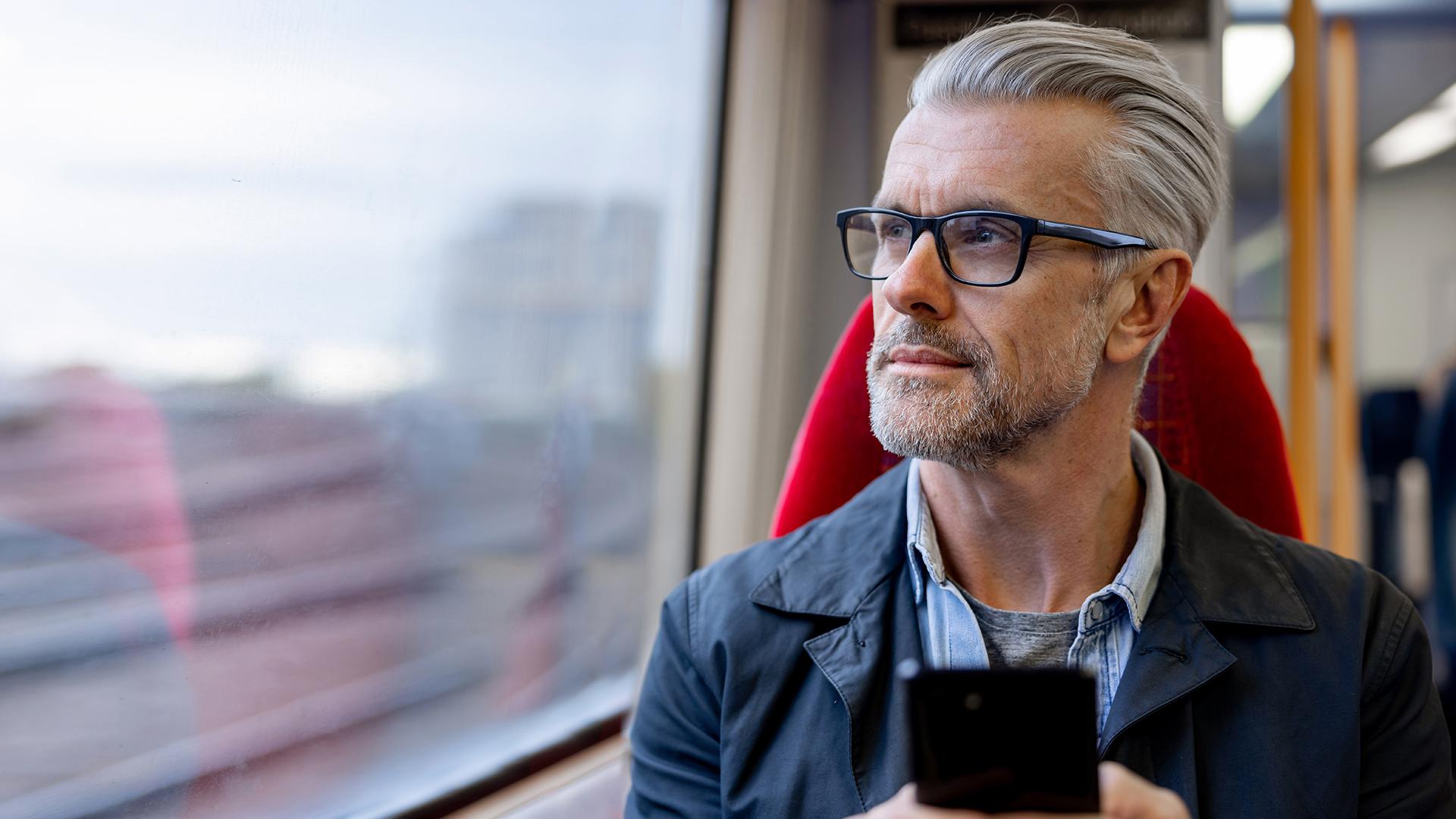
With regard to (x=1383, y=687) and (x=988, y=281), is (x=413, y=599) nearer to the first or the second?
(x=988, y=281)

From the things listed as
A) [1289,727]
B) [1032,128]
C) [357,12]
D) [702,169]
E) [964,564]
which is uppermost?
[702,169]

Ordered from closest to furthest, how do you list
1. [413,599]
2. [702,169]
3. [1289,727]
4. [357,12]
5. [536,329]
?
[1289,727], [357,12], [413,599], [536,329], [702,169]

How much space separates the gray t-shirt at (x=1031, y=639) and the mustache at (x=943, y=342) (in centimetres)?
26

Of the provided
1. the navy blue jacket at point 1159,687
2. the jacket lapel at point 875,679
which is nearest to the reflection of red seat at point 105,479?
the navy blue jacket at point 1159,687

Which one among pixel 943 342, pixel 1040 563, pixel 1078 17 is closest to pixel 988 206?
pixel 943 342

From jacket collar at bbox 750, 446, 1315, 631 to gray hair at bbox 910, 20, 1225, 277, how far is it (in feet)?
0.93

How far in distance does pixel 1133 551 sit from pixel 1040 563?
0.32ft

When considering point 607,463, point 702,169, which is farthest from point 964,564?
point 702,169

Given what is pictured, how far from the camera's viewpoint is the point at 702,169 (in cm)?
237

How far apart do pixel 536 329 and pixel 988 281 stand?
914 millimetres

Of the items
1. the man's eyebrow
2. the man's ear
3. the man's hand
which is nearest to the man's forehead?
the man's eyebrow

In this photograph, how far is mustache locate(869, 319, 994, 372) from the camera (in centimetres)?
105

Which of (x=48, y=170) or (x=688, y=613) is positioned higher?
(x=48, y=170)

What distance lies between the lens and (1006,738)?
0.64 m
